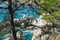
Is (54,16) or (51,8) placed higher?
(51,8)

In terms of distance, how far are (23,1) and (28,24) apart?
83cm

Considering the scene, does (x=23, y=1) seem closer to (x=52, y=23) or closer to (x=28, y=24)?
(x=28, y=24)

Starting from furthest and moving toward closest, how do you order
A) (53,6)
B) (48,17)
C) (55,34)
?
(55,34) < (48,17) < (53,6)

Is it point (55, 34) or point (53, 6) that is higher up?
point (53, 6)

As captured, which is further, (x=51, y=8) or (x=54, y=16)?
(x=54, y=16)

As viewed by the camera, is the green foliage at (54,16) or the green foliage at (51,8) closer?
the green foliage at (51,8)

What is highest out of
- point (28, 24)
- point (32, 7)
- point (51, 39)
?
point (32, 7)

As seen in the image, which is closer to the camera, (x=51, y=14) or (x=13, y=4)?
(x=13, y=4)

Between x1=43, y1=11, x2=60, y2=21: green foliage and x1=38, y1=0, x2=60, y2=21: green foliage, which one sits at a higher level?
x1=38, y1=0, x2=60, y2=21: green foliage

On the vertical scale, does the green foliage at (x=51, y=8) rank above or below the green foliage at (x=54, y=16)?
above

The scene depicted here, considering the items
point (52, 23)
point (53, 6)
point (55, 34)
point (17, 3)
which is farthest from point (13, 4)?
point (55, 34)

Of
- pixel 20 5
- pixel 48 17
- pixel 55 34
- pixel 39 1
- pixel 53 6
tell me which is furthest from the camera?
pixel 55 34

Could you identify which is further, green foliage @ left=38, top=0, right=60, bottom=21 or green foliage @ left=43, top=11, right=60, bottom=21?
green foliage @ left=43, top=11, right=60, bottom=21

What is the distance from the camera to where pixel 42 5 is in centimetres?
884
